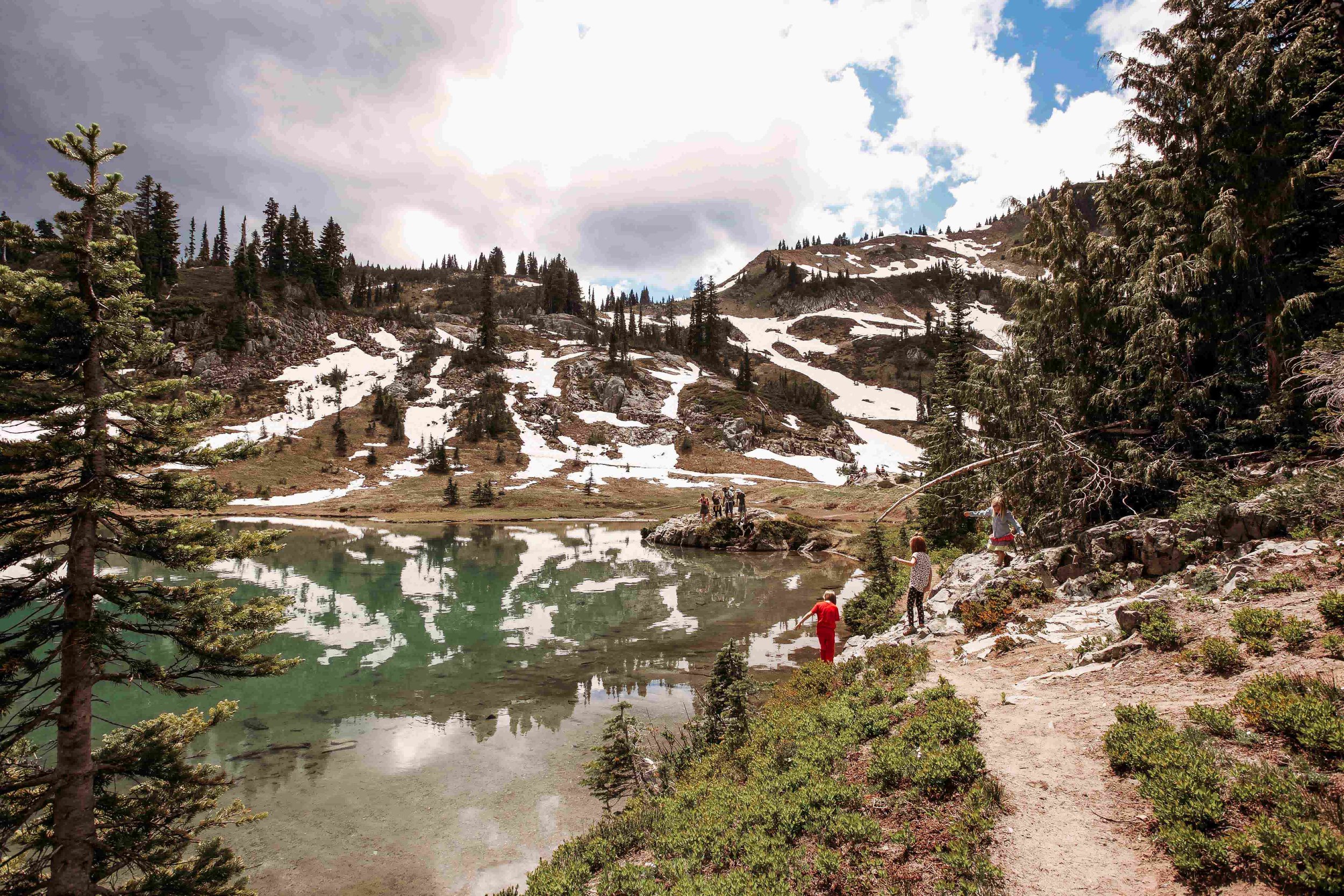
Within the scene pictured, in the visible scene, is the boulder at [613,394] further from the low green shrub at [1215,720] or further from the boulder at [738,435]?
the low green shrub at [1215,720]

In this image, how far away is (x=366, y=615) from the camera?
83.4 ft

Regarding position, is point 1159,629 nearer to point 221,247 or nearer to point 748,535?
point 748,535

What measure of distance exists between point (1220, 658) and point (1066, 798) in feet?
11.1

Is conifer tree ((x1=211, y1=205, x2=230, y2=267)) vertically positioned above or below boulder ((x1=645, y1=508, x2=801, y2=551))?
above

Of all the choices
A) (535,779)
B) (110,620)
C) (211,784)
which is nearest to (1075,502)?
(535,779)

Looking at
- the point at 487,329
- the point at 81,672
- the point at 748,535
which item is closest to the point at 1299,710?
the point at 81,672

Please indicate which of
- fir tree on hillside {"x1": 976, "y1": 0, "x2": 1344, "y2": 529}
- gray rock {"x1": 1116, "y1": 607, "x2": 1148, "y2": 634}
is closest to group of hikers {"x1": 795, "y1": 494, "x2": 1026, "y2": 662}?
fir tree on hillside {"x1": 976, "y1": 0, "x2": 1344, "y2": 529}

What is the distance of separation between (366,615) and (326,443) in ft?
223

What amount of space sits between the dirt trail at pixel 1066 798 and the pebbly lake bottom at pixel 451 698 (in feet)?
24.1

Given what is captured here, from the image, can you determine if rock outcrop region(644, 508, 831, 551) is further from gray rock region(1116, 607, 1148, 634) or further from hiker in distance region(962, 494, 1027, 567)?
gray rock region(1116, 607, 1148, 634)

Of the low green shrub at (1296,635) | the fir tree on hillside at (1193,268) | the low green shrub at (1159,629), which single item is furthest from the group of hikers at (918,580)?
the low green shrub at (1296,635)

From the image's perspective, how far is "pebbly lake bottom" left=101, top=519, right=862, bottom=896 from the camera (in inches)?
383

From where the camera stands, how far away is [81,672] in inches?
328

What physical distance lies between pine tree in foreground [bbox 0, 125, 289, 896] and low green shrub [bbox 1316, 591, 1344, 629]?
15.6 m
